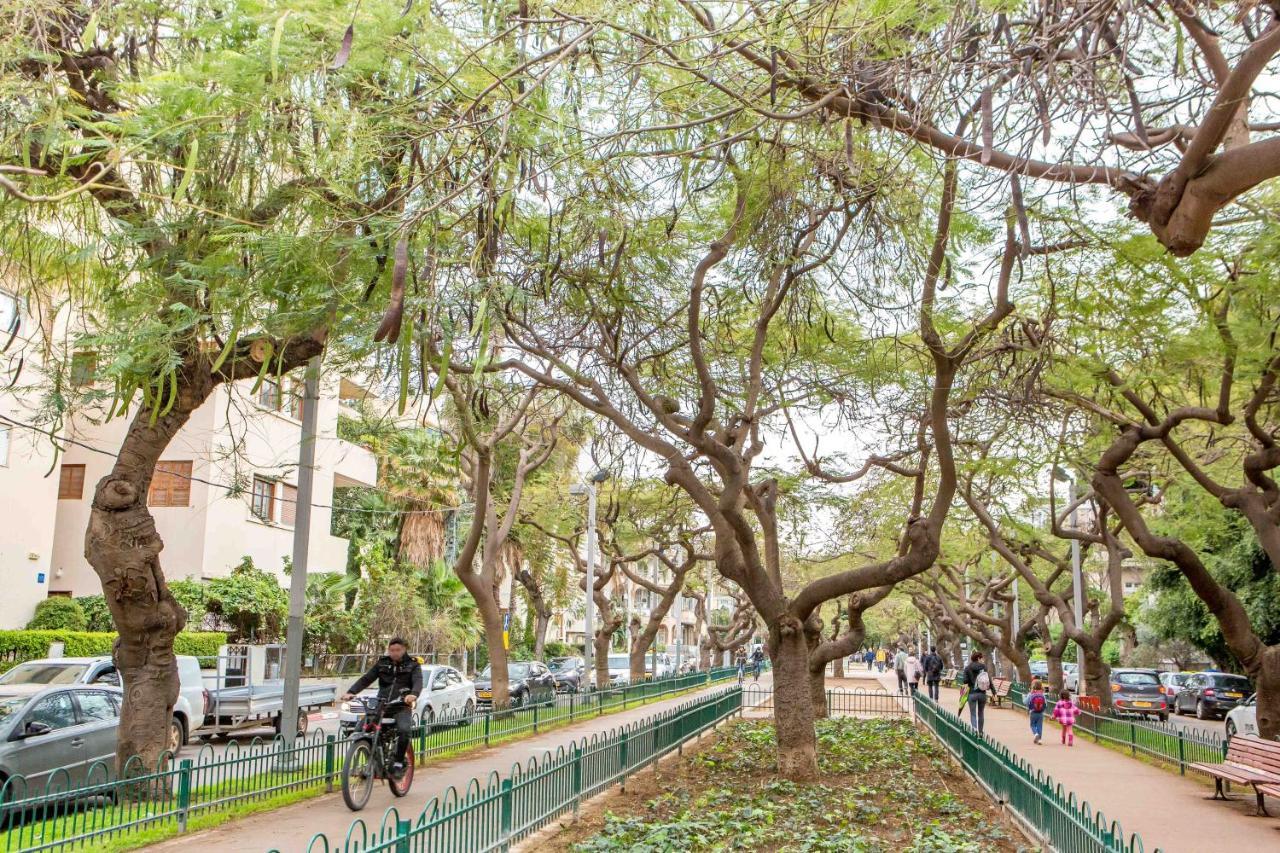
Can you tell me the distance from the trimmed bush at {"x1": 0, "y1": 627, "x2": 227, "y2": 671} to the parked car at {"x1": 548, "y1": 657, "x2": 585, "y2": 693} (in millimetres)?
15679

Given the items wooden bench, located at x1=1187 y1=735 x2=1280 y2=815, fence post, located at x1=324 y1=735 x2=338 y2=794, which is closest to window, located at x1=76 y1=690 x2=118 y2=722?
fence post, located at x1=324 y1=735 x2=338 y2=794

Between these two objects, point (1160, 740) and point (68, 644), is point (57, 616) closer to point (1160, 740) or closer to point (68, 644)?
point (68, 644)

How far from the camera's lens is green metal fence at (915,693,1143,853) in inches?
293

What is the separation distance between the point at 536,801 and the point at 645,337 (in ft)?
18.6

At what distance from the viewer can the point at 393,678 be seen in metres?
12.3

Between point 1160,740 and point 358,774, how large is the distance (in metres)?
13.9

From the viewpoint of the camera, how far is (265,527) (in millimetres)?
32281

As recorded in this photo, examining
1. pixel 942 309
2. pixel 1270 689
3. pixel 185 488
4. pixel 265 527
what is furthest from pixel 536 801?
pixel 265 527

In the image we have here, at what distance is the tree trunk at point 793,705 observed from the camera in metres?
A: 14.5

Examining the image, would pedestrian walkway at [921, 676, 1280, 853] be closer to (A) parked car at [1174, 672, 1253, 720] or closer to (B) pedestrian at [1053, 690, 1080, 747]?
(B) pedestrian at [1053, 690, 1080, 747]

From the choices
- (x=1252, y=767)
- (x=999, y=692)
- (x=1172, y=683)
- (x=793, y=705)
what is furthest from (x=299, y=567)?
(x=1172, y=683)

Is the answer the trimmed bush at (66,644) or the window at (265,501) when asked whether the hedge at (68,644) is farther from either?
the window at (265,501)

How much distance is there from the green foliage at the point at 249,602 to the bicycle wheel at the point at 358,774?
61.8ft

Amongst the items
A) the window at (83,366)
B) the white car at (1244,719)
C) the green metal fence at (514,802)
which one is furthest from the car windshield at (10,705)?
the white car at (1244,719)
